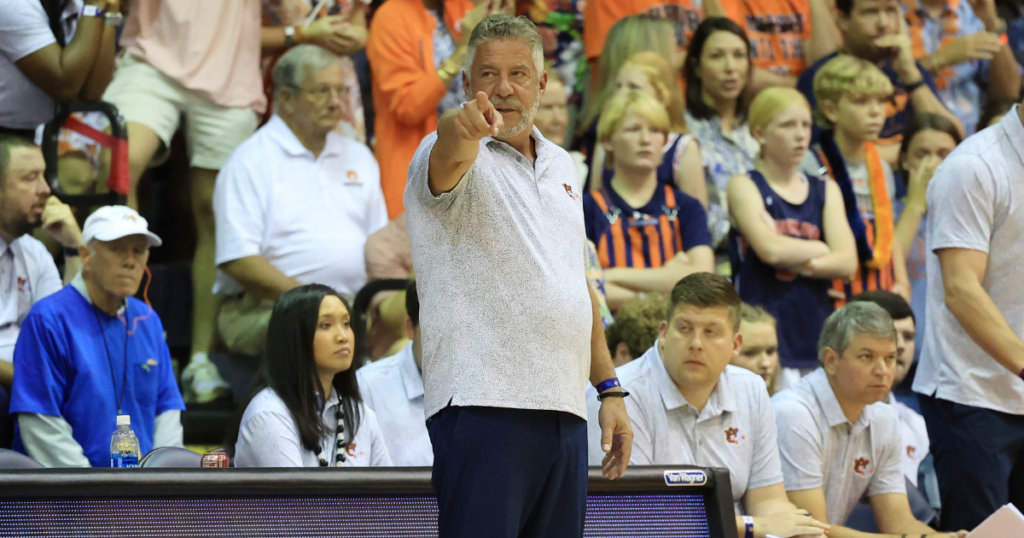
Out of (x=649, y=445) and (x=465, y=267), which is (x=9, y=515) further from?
(x=649, y=445)

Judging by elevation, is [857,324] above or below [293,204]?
below

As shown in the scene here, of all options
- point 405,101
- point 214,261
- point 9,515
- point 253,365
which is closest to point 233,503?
point 9,515

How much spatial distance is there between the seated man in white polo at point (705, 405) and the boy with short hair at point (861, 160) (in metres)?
1.88

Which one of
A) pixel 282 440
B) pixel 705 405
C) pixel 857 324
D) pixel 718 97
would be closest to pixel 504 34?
pixel 282 440

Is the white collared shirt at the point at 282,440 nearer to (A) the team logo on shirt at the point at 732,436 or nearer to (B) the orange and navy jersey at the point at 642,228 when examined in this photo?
(A) the team logo on shirt at the point at 732,436

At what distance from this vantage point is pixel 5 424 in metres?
3.81

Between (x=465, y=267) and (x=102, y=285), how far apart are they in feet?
7.75

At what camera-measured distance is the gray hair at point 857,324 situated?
388 cm

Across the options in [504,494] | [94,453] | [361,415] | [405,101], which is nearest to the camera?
[504,494]

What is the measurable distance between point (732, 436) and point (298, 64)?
2.59 meters

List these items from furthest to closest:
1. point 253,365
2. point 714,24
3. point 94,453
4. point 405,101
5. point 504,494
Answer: point 714,24
point 405,101
point 253,365
point 94,453
point 504,494

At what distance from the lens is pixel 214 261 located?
503 centimetres

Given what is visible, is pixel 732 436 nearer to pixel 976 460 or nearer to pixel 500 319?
pixel 976 460

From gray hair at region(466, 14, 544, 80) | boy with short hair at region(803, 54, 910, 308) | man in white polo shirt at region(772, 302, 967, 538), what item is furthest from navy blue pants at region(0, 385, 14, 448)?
boy with short hair at region(803, 54, 910, 308)
